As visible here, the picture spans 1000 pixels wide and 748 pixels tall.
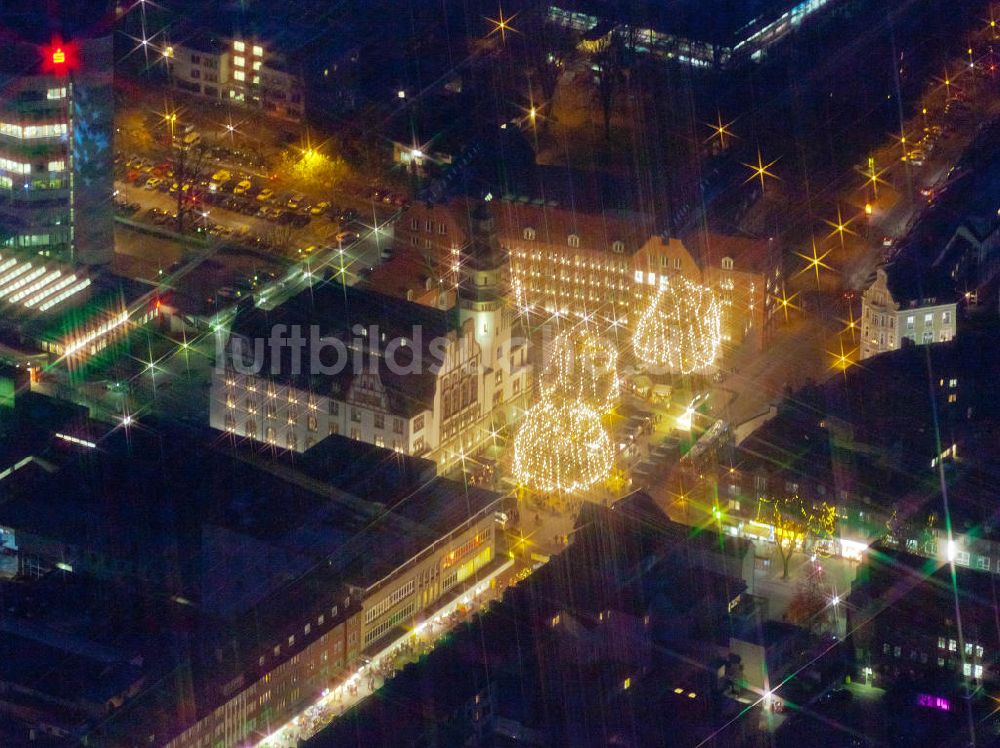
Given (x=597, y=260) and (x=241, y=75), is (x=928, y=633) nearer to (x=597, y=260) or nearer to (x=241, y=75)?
(x=597, y=260)

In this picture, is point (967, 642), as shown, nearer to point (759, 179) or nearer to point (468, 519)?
point (468, 519)

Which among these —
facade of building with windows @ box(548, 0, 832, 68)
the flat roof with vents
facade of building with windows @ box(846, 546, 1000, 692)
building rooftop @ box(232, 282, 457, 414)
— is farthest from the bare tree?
facade of building with windows @ box(846, 546, 1000, 692)

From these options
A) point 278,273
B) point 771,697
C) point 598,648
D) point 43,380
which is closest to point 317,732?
point 598,648

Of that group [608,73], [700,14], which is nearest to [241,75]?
[608,73]

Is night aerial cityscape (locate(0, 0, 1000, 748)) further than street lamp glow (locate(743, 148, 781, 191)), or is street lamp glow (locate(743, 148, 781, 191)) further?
street lamp glow (locate(743, 148, 781, 191))

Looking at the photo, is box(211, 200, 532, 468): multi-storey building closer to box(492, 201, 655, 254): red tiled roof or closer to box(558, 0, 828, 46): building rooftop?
box(492, 201, 655, 254): red tiled roof

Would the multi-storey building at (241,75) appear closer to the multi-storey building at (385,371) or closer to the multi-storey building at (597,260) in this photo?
the multi-storey building at (597,260)
